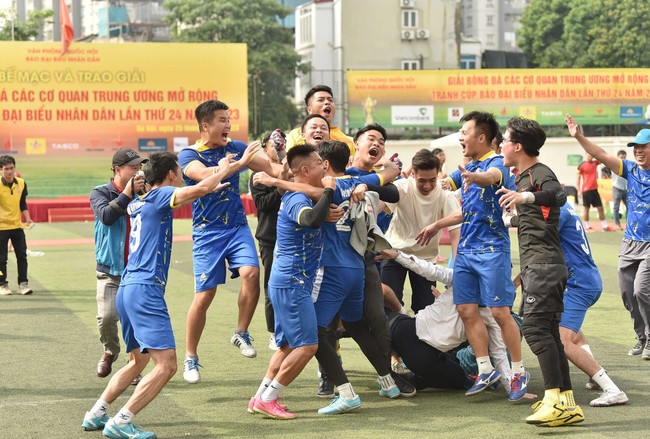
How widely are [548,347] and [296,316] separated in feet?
5.31

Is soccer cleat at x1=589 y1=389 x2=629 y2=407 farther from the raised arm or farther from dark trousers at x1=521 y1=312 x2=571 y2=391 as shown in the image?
the raised arm

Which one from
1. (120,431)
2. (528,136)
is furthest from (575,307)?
(120,431)

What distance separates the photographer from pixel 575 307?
796 cm

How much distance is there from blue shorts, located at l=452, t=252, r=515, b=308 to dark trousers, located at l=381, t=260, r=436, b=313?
122cm

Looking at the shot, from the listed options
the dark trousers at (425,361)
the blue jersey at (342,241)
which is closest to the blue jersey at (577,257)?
the dark trousers at (425,361)

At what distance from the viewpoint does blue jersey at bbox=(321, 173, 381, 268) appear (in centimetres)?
764

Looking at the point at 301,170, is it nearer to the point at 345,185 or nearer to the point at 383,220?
the point at 345,185

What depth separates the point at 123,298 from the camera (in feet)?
23.0

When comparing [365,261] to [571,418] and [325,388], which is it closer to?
[325,388]

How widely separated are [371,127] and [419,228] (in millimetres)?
1270

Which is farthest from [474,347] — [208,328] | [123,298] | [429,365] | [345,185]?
[208,328]

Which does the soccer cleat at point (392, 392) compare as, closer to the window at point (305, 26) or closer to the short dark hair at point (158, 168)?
the short dark hair at point (158, 168)

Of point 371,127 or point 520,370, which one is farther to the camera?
point 371,127

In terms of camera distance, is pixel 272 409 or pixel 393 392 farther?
pixel 393 392
